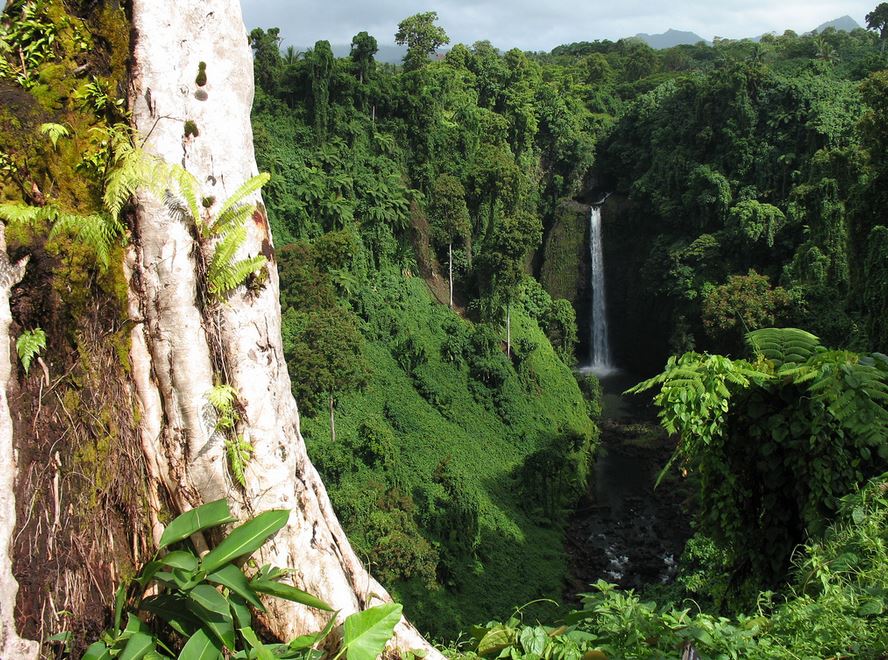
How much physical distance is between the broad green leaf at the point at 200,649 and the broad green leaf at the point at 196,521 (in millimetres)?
277

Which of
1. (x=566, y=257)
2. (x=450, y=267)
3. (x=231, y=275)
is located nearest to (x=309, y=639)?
(x=231, y=275)

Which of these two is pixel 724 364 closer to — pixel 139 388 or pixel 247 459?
pixel 247 459

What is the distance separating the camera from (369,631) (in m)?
2.02

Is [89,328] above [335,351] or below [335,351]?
above

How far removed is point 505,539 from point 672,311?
37.6ft

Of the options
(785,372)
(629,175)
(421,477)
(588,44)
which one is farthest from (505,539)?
(588,44)

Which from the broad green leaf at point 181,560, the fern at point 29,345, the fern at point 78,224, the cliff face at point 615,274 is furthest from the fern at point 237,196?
the cliff face at point 615,274

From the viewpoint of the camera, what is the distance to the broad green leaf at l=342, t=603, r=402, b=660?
6.52ft

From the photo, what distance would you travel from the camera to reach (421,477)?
1348 cm

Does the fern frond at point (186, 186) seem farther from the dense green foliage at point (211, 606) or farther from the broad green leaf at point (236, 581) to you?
the broad green leaf at point (236, 581)

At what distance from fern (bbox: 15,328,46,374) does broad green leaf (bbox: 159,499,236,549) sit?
0.61m

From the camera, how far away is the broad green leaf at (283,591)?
2.06 meters

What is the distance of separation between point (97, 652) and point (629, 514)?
47.7 feet

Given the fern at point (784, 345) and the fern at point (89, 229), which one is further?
the fern at point (784, 345)
